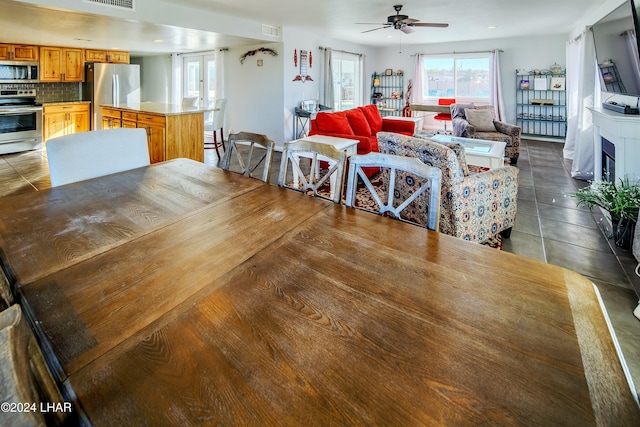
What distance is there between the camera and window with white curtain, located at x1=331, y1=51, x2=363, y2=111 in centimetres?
829

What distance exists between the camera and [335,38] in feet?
25.0

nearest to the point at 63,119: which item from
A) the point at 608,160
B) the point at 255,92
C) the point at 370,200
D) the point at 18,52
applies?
the point at 18,52

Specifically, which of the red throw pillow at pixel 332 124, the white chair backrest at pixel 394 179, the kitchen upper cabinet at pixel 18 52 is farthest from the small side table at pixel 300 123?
the white chair backrest at pixel 394 179

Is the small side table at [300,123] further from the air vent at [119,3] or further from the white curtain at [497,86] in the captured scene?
the white curtain at [497,86]

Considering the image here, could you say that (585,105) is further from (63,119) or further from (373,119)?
(63,119)

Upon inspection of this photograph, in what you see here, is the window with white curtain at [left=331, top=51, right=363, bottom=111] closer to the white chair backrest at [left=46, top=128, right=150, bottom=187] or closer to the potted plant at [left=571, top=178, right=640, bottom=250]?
the potted plant at [left=571, top=178, right=640, bottom=250]

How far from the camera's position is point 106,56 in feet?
25.3

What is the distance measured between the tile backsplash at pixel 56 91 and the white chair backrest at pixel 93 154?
6297mm

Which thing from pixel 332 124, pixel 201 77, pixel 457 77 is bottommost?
pixel 332 124

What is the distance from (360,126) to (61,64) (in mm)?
6187

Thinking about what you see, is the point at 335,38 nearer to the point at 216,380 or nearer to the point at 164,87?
the point at 164,87

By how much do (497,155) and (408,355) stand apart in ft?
13.5

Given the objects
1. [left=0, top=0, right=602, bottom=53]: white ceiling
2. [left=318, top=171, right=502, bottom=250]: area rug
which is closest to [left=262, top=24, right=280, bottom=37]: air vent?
[left=0, top=0, right=602, bottom=53]: white ceiling

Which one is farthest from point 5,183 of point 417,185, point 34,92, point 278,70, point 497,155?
point 497,155
